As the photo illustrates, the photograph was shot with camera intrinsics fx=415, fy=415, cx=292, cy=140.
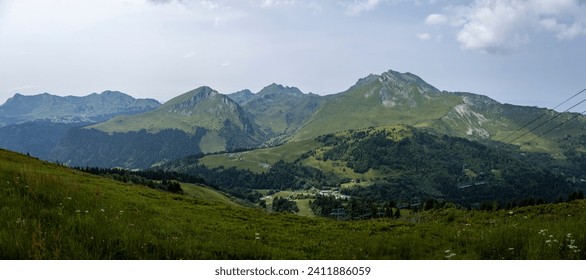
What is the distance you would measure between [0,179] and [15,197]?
13.6 feet

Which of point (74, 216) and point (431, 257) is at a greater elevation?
point (74, 216)

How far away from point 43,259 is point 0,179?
1052 cm

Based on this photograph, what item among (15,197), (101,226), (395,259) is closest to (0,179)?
(15,197)

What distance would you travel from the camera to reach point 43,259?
1064cm

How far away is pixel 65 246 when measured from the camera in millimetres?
11383

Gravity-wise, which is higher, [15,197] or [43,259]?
[15,197]

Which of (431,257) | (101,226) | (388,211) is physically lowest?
(388,211)

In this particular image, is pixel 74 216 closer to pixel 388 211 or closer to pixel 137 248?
pixel 137 248
